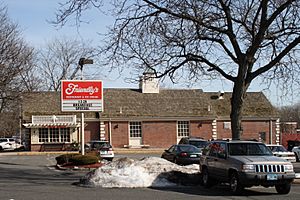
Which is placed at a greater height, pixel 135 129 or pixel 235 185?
pixel 135 129

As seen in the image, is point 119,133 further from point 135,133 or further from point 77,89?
point 77,89

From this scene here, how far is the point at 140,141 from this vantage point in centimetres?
5431

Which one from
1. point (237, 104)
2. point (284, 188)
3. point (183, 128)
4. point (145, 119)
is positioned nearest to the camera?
point (284, 188)

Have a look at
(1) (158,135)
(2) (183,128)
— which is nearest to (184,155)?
(1) (158,135)

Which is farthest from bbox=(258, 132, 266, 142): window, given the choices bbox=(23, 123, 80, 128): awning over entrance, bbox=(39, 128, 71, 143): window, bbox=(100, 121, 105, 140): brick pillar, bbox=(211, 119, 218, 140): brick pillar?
bbox=(39, 128, 71, 143): window

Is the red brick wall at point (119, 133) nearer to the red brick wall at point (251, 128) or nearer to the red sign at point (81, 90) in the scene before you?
the red brick wall at point (251, 128)

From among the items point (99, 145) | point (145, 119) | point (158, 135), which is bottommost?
point (99, 145)

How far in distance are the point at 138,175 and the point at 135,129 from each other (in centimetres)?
3486

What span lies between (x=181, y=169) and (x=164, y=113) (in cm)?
3379

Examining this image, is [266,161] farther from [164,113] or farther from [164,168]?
[164,113]

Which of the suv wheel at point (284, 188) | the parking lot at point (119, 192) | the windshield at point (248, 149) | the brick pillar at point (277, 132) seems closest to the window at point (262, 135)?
the brick pillar at point (277, 132)

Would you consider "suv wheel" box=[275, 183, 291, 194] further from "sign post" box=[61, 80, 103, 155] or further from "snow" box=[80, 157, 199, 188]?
"sign post" box=[61, 80, 103, 155]

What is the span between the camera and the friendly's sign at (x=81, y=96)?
108 ft

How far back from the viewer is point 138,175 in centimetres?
1978
